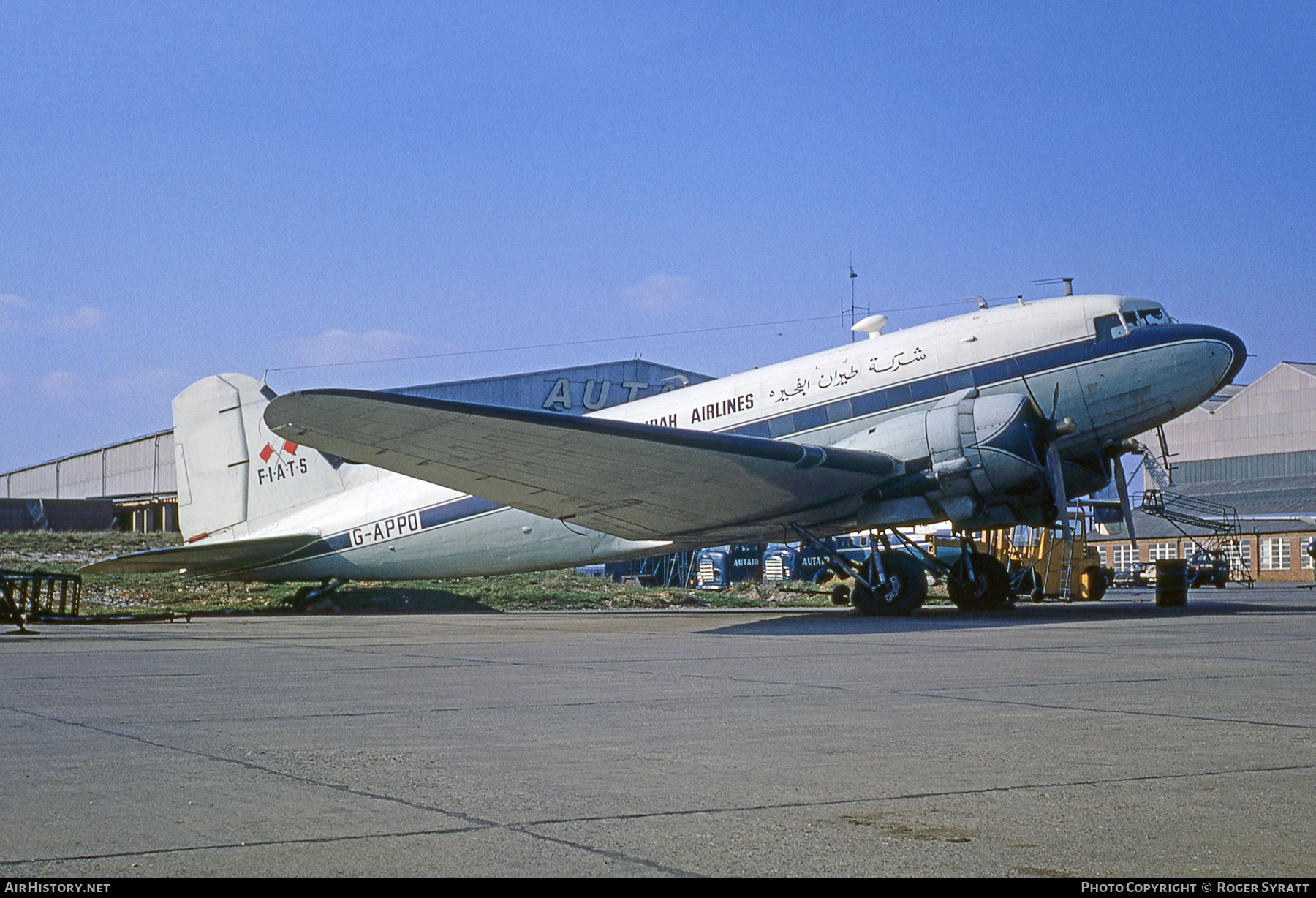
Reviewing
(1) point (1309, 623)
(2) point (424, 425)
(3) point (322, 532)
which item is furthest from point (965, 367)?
(3) point (322, 532)

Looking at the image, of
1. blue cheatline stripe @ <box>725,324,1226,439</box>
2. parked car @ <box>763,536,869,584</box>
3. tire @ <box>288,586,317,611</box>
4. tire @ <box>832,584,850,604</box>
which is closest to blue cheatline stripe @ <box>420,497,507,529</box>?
tire @ <box>288,586,317,611</box>

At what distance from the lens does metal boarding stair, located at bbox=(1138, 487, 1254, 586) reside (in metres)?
45.7

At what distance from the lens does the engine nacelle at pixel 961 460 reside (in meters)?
17.3

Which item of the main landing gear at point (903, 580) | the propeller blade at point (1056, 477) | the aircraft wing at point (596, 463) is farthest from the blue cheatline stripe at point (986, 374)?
the main landing gear at point (903, 580)

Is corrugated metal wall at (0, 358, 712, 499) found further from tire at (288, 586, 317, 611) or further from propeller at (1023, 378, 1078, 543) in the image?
propeller at (1023, 378, 1078, 543)

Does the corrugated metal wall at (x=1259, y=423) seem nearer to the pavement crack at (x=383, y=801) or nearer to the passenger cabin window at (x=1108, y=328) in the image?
the passenger cabin window at (x=1108, y=328)

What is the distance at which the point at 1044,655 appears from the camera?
10.0 meters

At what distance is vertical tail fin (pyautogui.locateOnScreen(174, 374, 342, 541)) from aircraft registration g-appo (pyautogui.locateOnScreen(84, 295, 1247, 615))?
192cm

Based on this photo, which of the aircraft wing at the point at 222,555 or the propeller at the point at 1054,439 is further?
the aircraft wing at the point at 222,555

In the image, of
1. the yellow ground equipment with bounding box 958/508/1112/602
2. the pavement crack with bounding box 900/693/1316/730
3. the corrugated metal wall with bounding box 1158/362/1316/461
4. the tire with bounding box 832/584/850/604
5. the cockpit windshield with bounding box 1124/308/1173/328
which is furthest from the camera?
the corrugated metal wall with bounding box 1158/362/1316/461

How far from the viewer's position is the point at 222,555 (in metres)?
22.8

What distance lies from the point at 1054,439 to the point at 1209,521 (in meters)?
42.9

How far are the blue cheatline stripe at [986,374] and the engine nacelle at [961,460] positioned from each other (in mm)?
307

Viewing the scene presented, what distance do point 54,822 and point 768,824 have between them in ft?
7.37
